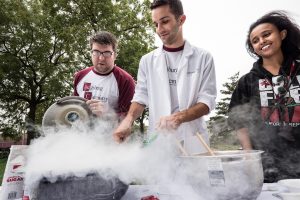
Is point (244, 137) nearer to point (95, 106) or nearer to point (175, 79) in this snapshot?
point (175, 79)

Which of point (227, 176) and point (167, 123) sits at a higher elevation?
point (167, 123)

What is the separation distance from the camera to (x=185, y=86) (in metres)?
2.52

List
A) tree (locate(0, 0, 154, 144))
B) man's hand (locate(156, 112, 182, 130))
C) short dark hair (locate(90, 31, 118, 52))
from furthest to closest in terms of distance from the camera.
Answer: tree (locate(0, 0, 154, 144)) → short dark hair (locate(90, 31, 118, 52)) → man's hand (locate(156, 112, 182, 130))

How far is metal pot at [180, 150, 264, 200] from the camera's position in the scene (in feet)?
4.17

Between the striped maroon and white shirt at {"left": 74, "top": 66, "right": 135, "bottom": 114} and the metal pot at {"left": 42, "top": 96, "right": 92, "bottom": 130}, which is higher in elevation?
the striped maroon and white shirt at {"left": 74, "top": 66, "right": 135, "bottom": 114}

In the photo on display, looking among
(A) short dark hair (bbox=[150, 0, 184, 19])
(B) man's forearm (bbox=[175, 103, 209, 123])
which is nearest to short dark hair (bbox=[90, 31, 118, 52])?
(A) short dark hair (bbox=[150, 0, 184, 19])

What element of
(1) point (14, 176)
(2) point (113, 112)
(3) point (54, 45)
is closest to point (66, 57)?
(3) point (54, 45)

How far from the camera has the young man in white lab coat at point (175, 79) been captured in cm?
242

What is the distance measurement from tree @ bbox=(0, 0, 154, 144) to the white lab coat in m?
13.4

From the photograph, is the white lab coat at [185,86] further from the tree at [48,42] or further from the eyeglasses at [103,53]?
the tree at [48,42]

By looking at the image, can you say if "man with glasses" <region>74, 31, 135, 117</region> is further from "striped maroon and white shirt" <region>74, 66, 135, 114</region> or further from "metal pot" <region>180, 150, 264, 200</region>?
"metal pot" <region>180, 150, 264, 200</region>

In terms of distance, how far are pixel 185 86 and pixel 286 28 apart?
969mm

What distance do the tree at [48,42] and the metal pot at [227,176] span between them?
14.8 metres

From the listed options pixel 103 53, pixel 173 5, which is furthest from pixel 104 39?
pixel 173 5
